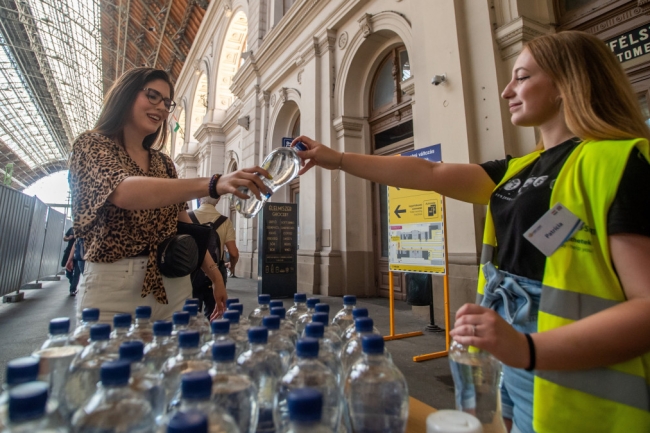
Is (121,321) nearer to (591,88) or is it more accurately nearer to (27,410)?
(27,410)

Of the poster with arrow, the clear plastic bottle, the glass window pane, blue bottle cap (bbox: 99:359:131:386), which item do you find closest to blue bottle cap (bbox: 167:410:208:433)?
blue bottle cap (bbox: 99:359:131:386)

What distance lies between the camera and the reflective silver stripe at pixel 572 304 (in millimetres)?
746

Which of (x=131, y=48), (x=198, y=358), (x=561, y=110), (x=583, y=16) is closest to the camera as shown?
(x=198, y=358)

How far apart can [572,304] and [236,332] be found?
0.95 metres

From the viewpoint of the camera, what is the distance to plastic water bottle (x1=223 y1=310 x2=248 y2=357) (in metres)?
1.06

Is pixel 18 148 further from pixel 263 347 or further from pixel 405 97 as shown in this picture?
pixel 263 347

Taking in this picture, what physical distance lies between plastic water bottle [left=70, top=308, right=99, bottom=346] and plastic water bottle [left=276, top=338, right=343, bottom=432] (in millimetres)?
673

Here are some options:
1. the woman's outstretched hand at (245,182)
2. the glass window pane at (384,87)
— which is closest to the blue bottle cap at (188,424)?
the woman's outstretched hand at (245,182)

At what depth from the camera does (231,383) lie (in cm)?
70

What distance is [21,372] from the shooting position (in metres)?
0.56

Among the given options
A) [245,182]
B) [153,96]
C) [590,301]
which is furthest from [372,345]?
[153,96]

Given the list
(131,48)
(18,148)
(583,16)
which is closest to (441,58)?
(583,16)

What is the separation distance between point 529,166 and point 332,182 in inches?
222

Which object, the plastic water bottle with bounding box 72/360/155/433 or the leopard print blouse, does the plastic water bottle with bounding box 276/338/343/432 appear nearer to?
the plastic water bottle with bounding box 72/360/155/433
